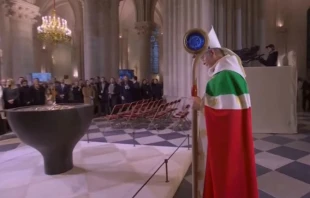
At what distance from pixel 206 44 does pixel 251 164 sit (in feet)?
3.85

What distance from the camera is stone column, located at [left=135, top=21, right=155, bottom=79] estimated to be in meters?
20.4

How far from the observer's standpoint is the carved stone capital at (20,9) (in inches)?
442

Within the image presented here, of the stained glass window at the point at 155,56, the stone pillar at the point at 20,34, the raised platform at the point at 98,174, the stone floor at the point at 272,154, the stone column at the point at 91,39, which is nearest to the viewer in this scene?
the raised platform at the point at 98,174

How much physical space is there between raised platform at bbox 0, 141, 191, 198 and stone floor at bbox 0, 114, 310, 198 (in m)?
0.39

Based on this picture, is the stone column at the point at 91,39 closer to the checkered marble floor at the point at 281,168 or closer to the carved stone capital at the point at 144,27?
the carved stone capital at the point at 144,27

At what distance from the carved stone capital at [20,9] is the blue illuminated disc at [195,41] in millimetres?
11418

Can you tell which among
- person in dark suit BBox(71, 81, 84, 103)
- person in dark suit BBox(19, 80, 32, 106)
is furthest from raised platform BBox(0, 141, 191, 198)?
person in dark suit BBox(71, 81, 84, 103)

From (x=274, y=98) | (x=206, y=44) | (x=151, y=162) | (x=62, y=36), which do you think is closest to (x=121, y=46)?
(x=62, y=36)

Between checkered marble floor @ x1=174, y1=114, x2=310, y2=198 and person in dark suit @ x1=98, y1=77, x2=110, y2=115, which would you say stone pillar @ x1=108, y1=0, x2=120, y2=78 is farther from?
checkered marble floor @ x1=174, y1=114, x2=310, y2=198

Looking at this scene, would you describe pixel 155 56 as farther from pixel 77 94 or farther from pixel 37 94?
pixel 37 94

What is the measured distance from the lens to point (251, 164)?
2236 mm

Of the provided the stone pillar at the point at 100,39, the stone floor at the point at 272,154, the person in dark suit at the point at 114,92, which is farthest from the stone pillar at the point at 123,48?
the stone floor at the point at 272,154

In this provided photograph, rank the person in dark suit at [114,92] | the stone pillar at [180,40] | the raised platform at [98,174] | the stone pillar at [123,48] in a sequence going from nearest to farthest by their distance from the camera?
the raised platform at [98,174]
the stone pillar at [180,40]
the person in dark suit at [114,92]
the stone pillar at [123,48]

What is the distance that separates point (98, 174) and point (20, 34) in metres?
10.2
